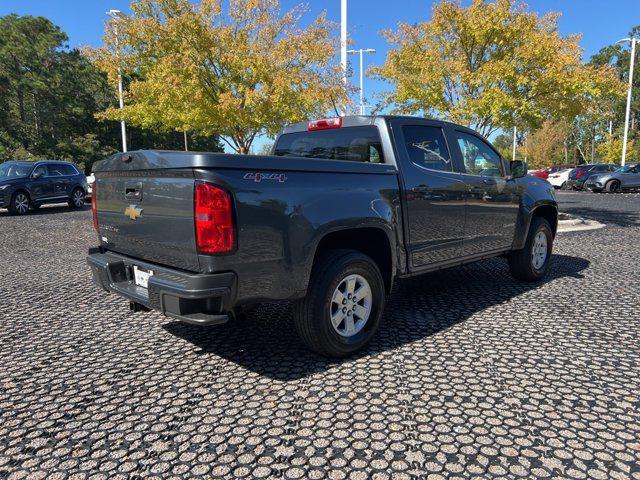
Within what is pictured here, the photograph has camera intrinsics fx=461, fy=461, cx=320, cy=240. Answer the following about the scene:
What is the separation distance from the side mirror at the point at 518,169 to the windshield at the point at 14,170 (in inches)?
583

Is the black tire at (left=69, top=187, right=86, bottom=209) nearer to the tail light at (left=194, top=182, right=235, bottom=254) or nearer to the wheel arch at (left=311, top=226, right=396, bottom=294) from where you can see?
the wheel arch at (left=311, top=226, right=396, bottom=294)

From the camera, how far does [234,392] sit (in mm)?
3068

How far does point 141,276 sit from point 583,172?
2938 centimetres

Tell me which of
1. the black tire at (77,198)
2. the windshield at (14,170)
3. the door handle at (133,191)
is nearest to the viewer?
the door handle at (133,191)

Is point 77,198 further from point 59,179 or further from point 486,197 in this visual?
point 486,197

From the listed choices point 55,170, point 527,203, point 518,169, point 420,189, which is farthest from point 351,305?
point 55,170

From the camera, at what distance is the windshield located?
1439cm

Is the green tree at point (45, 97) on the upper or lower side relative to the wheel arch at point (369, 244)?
upper

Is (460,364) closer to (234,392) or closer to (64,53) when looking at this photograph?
(234,392)

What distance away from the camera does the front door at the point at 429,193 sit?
4.07 meters

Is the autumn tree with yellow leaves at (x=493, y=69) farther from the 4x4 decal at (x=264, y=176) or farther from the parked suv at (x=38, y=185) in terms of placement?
the parked suv at (x=38, y=185)

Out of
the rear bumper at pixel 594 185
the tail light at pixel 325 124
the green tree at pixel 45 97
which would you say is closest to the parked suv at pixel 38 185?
the tail light at pixel 325 124

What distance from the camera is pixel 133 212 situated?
10.8 feet

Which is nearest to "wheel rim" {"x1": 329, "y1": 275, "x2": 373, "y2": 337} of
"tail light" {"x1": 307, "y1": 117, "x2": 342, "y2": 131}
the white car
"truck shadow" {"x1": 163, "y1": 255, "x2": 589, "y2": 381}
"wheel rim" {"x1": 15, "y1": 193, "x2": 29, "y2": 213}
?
"truck shadow" {"x1": 163, "y1": 255, "x2": 589, "y2": 381}
